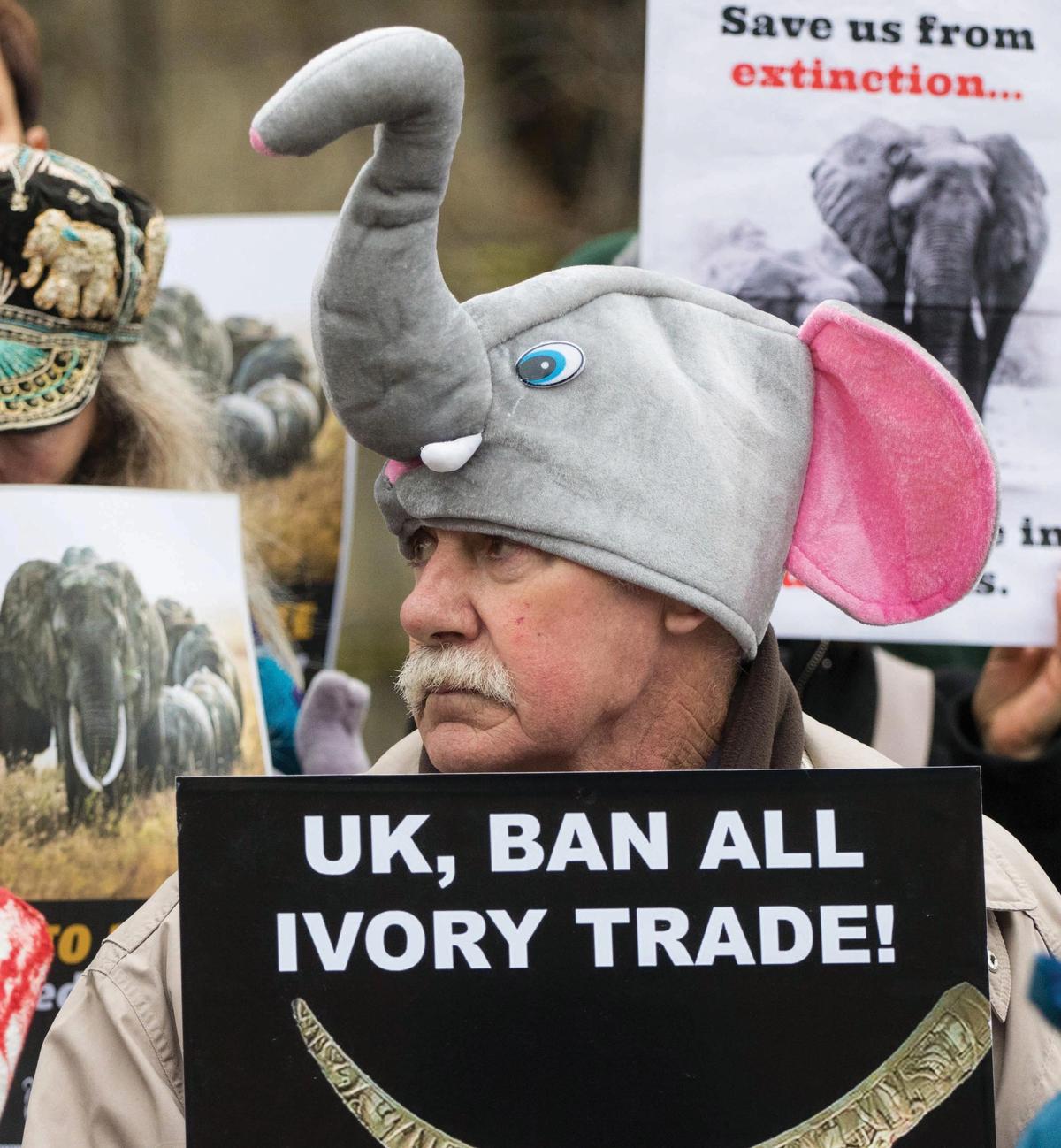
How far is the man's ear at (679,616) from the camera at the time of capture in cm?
193

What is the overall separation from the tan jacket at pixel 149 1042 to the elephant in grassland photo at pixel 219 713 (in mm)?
642

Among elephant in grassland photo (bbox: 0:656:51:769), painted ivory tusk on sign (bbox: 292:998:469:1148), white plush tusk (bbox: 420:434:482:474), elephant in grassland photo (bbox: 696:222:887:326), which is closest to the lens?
painted ivory tusk on sign (bbox: 292:998:469:1148)

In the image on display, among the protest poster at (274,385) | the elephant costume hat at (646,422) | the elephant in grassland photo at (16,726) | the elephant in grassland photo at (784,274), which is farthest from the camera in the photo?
the protest poster at (274,385)

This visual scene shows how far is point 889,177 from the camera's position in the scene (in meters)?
2.92

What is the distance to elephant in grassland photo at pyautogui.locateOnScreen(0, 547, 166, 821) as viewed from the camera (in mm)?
2475

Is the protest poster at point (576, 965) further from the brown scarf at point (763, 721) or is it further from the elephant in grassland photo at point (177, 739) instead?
the elephant in grassland photo at point (177, 739)

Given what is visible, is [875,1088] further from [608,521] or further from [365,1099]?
[608,521]

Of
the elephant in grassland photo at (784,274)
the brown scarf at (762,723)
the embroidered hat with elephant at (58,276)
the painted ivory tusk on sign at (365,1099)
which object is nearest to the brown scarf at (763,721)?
the brown scarf at (762,723)

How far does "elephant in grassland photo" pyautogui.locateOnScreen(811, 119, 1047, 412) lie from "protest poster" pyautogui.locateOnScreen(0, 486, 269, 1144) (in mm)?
1172

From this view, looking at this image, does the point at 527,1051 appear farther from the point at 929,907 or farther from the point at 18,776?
the point at 18,776

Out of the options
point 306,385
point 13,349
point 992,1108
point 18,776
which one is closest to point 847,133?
point 306,385

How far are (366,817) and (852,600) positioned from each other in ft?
2.36

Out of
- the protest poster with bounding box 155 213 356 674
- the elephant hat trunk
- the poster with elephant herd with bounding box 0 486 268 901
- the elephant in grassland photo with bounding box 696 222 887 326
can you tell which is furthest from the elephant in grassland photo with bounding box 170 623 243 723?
the elephant in grassland photo with bounding box 696 222 887 326

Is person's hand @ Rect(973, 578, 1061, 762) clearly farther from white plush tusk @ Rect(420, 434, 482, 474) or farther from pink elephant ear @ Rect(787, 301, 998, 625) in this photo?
white plush tusk @ Rect(420, 434, 482, 474)
